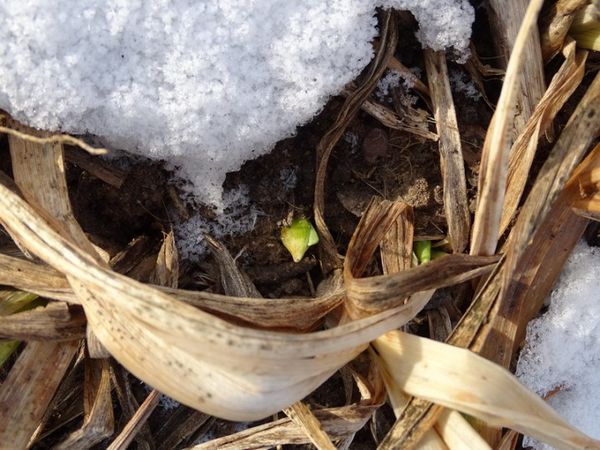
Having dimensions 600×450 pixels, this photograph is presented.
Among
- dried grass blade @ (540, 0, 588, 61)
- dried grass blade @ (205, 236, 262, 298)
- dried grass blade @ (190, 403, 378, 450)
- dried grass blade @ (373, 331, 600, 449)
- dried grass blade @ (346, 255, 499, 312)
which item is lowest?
dried grass blade @ (190, 403, 378, 450)

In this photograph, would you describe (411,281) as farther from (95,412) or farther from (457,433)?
(95,412)

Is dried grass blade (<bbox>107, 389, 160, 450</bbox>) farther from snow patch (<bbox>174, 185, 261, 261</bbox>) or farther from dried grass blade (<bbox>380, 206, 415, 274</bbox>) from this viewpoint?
dried grass blade (<bbox>380, 206, 415, 274</bbox>)

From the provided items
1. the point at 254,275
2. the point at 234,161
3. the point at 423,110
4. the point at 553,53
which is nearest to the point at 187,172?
the point at 234,161

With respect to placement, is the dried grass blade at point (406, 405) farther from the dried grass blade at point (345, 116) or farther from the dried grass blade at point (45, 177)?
the dried grass blade at point (45, 177)

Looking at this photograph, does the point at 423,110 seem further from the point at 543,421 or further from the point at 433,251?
the point at 543,421

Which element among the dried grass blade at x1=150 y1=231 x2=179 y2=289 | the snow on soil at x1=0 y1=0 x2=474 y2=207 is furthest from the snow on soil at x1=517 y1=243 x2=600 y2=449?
the dried grass blade at x1=150 y1=231 x2=179 y2=289

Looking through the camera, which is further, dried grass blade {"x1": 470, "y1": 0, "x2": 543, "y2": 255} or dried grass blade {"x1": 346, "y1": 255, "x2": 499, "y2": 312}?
dried grass blade {"x1": 346, "y1": 255, "x2": 499, "y2": 312}

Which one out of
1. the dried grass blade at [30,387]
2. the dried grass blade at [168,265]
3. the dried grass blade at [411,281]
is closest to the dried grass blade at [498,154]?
the dried grass blade at [411,281]

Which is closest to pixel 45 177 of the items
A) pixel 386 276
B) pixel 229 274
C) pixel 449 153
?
pixel 229 274
